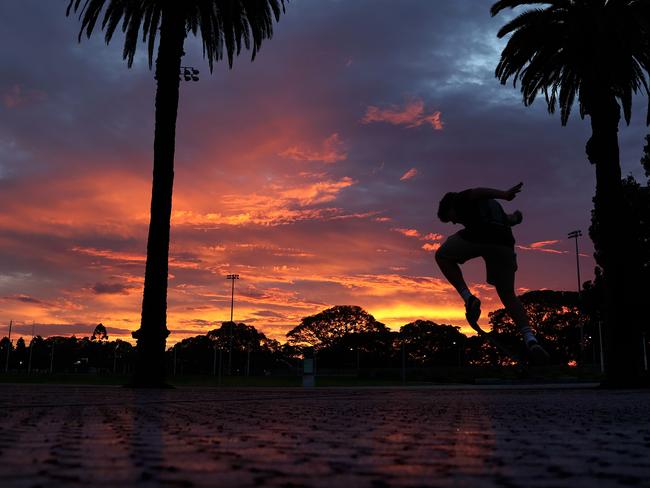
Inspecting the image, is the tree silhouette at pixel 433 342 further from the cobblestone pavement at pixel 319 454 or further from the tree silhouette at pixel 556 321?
the cobblestone pavement at pixel 319 454

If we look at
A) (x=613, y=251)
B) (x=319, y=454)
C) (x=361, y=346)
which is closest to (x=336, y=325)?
(x=361, y=346)

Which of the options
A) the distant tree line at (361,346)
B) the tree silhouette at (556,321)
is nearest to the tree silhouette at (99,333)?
the distant tree line at (361,346)

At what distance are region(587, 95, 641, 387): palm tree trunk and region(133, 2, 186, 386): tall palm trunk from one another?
1172 centimetres

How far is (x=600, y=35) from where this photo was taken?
19.0 metres

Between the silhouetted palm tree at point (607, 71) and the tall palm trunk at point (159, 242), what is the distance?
10.4 metres

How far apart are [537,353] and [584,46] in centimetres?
1525

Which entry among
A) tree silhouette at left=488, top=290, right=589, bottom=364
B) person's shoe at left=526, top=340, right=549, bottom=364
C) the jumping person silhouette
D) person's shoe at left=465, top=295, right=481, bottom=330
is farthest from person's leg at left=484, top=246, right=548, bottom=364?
tree silhouette at left=488, top=290, right=589, bottom=364

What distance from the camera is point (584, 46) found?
19.5 metres

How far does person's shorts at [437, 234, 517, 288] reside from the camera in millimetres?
7391

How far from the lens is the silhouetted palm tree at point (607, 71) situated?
61.0ft

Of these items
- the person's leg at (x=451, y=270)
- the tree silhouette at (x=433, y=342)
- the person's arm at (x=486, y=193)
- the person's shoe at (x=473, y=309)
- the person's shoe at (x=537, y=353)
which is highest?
the tree silhouette at (x=433, y=342)

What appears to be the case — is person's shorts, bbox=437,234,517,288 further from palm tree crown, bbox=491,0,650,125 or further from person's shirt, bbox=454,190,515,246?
palm tree crown, bbox=491,0,650,125

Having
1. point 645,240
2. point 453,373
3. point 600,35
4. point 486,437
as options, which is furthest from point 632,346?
point 453,373

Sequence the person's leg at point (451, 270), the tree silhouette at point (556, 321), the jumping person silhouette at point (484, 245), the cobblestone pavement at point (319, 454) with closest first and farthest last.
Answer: the cobblestone pavement at point (319, 454) → the jumping person silhouette at point (484, 245) → the person's leg at point (451, 270) → the tree silhouette at point (556, 321)
